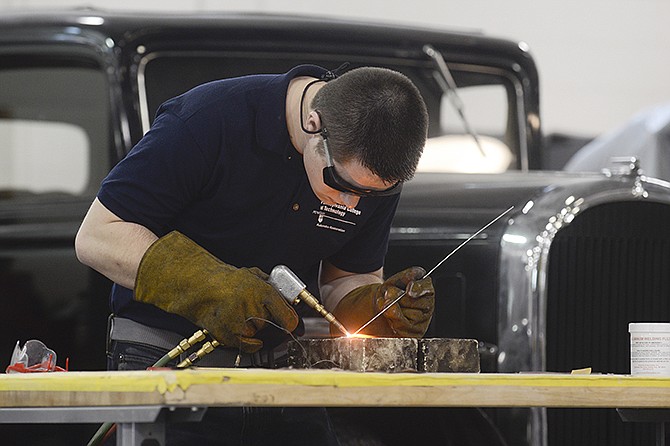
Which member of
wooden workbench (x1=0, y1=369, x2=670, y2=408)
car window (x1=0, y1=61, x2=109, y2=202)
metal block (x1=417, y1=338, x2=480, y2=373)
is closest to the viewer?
wooden workbench (x1=0, y1=369, x2=670, y2=408)

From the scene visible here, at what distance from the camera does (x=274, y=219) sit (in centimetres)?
215

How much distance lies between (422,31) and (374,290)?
1.48 meters

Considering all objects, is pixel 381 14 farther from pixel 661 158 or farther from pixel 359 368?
pixel 359 368

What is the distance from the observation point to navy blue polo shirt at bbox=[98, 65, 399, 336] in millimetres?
2029

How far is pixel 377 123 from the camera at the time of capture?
6.05 feet

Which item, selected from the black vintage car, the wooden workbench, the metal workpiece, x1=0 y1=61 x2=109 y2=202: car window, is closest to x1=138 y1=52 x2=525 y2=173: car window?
the black vintage car

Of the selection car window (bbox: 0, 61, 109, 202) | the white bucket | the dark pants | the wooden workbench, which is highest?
car window (bbox: 0, 61, 109, 202)

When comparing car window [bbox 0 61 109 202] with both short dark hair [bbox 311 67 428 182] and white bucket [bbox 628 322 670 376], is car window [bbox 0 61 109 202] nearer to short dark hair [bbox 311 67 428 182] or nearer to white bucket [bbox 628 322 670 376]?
short dark hair [bbox 311 67 428 182]

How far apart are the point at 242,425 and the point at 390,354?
34cm

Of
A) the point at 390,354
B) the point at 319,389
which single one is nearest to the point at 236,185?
the point at 390,354

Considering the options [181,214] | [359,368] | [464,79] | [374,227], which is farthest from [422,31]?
[359,368]

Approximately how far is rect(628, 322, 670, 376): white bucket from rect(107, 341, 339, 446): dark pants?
585 millimetres

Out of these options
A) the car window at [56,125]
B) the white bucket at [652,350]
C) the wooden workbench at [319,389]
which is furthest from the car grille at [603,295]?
the car window at [56,125]

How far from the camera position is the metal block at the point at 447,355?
1913 mm
